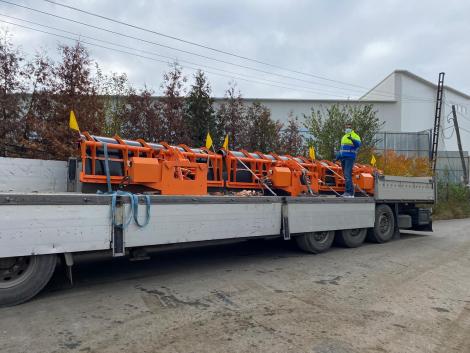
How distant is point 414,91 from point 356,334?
120 ft

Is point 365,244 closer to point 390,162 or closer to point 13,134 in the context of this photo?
point 13,134

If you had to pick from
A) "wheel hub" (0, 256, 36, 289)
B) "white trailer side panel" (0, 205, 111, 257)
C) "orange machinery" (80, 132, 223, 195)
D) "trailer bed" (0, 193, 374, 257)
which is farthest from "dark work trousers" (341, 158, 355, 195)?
"wheel hub" (0, 256, 36, 289)

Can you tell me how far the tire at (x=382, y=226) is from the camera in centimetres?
943

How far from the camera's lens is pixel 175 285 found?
5.43m

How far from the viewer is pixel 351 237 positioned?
8.74m

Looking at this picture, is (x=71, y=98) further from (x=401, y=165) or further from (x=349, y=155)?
(x=401, y=165)

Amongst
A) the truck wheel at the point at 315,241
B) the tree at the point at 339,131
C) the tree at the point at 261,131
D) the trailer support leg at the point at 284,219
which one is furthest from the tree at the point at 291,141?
the trailer support leg at the point at 284,219

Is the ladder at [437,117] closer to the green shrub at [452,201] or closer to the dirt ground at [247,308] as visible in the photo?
the green shrub at [452,201]

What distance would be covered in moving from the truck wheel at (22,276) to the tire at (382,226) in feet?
23.9

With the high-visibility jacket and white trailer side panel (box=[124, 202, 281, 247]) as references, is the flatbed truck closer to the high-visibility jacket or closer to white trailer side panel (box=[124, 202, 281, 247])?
white trailer side panel (box=[124, 202, 281, 247])

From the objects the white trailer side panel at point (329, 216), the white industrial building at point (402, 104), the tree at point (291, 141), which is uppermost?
the white industrial building at point (402, 104)

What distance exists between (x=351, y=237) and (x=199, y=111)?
7.32 m

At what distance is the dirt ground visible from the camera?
3.61m

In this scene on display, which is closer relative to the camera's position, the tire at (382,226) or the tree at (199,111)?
the tire at (382,226)
